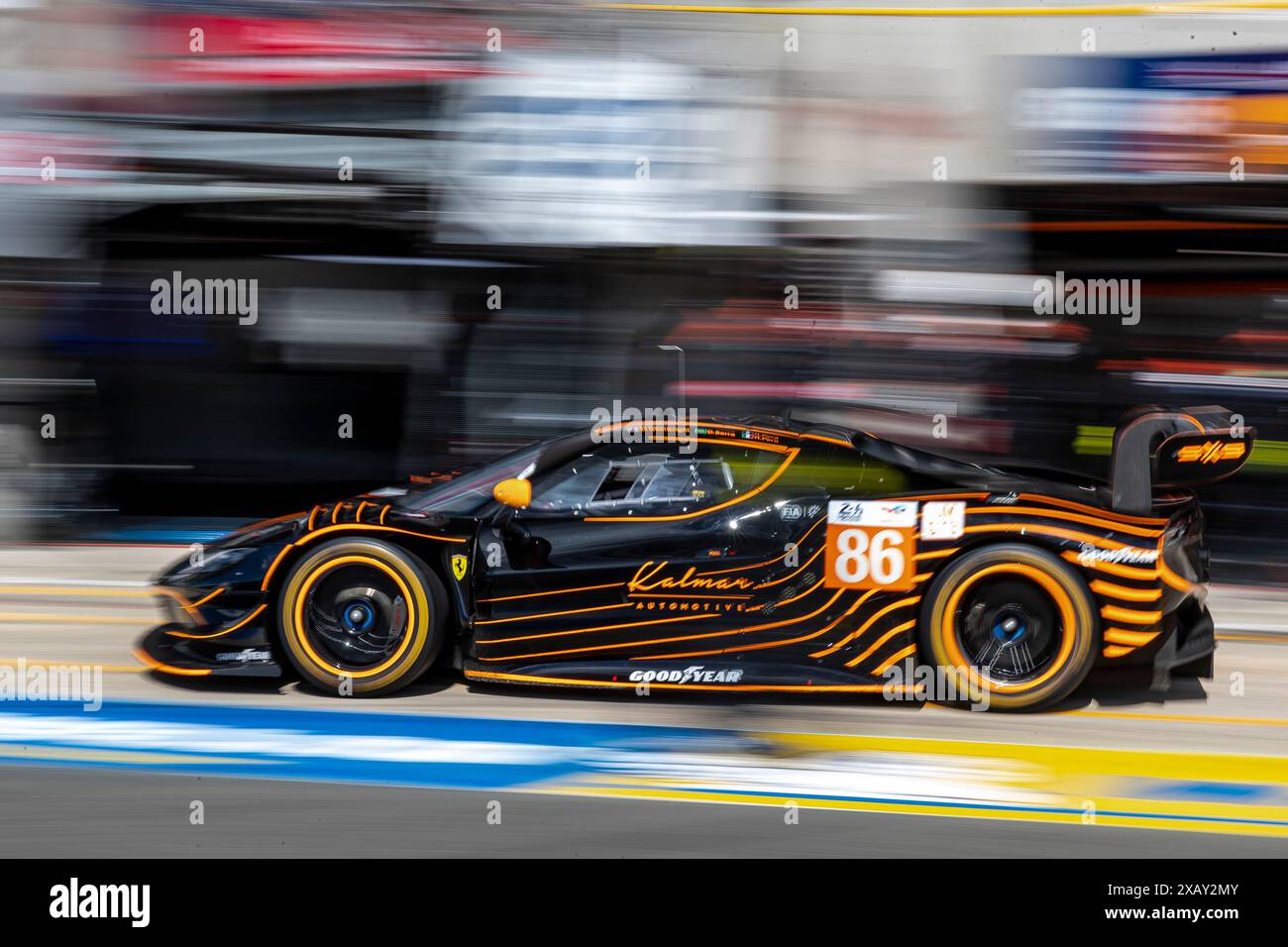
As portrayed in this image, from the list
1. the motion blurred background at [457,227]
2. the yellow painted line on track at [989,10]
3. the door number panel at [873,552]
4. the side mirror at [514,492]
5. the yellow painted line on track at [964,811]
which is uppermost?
the yellow painted line on track at [989,10]

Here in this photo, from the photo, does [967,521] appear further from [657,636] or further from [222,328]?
[222,328]

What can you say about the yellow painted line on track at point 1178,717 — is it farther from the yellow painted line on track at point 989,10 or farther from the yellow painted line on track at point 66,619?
the yellow painted line on track at point 989,10

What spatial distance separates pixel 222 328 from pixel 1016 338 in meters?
6.38

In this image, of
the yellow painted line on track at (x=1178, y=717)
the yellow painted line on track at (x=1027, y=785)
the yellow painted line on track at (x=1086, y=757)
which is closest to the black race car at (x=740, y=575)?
the yellow painted line on track at (x=1178, y=717)

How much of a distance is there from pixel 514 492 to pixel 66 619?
10.3ft

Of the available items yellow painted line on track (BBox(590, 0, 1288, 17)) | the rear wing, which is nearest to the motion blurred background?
yellow painted line on track (BBox(590, 0, 1288, 17))

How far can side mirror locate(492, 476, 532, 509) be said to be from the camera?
4.75 meters

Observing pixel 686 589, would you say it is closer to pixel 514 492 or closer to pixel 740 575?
pixel 740 575

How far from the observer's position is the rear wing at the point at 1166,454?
185 inches

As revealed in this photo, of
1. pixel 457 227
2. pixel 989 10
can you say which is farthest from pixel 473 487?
pixel 989 10

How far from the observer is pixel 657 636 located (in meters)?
4.70

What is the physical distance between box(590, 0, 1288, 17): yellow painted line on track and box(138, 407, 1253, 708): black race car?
4.92m

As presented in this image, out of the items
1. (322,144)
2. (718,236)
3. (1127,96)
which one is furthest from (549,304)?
(1127,96)

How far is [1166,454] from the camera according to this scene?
4754 millimetres
